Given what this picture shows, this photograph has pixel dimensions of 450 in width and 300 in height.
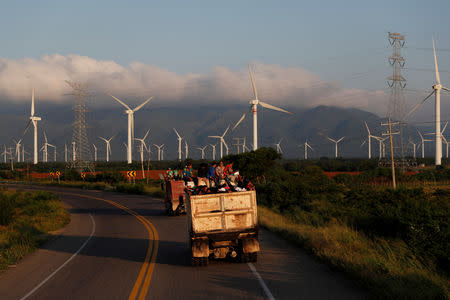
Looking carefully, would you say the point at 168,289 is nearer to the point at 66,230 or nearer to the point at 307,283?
the point at 307,283

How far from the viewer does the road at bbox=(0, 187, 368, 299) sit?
994cm

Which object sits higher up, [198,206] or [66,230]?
[198,206]

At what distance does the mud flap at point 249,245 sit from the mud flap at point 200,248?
99 centimetres

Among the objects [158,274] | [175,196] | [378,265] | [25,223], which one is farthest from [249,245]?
[25,223]

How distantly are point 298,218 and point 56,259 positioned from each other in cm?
1251

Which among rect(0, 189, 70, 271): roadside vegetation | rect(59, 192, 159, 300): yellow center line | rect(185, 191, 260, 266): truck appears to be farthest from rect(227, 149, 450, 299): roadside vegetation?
rect(0, 189, 70, 271): roadside vegetation

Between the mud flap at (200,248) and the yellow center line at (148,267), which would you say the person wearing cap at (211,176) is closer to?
the mud flap at (200,248)

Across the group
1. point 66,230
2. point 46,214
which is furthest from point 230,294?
point 46,214

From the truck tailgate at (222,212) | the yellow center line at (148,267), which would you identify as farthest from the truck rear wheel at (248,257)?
the yellow center line at (148,267)

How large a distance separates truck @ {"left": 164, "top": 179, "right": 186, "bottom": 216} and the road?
6990mm

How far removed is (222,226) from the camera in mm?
12859

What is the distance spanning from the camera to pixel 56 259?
603 inches

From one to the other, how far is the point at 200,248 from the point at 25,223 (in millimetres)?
16385

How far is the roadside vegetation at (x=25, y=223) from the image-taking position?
16548mm
